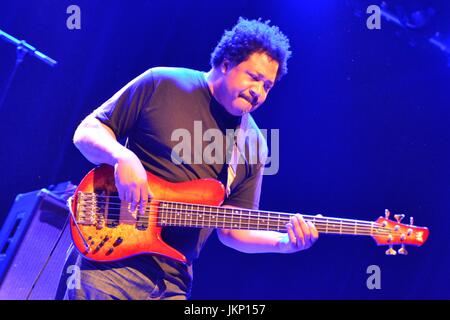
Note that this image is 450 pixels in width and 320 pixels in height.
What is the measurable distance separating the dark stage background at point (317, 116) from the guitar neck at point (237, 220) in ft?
6.93

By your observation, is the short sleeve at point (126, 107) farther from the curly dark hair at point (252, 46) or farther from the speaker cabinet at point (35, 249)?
the speaker cabinet at point (35, 249)

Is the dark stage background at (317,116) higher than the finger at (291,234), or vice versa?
the dark stage background at (317,116)

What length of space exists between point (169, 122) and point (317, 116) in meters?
2.64

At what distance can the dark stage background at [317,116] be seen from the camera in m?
4.91

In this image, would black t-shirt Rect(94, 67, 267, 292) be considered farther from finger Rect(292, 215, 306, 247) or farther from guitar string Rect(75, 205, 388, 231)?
finger Rect(292, 215, 306, 247)

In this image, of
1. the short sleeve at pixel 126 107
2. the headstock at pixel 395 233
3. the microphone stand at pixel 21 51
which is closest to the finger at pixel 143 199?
the short sleeve at pixel 126 107

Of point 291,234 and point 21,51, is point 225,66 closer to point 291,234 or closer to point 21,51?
point 291,234

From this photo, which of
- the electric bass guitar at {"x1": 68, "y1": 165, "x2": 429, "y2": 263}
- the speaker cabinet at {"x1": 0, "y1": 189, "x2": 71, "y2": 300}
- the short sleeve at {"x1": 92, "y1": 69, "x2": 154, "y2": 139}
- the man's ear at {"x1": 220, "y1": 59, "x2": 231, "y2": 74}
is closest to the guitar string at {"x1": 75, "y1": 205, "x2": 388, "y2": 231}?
the electric bass guitar at {"x1": 68, "y1": 165, "x2": 429, "y2": 263}

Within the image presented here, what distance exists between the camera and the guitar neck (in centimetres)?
269

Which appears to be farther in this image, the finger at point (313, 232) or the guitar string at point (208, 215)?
the finger at point (313, 232)

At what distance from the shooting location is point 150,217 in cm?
266

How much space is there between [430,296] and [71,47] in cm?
422

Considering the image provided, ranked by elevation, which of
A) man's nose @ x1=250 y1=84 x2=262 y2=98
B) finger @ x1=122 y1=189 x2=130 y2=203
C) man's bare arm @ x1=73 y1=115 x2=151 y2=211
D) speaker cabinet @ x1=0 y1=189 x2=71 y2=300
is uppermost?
man's nose @ x1=250 y1=84 x2=262 y2=98
